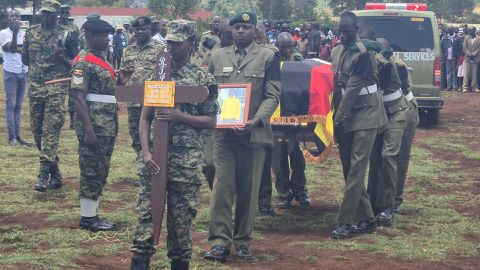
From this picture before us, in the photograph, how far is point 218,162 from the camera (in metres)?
8.48

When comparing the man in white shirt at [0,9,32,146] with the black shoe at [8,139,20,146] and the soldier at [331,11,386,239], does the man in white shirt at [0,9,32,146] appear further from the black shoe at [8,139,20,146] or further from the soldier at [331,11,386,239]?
the soldier at [331,11,386,239]

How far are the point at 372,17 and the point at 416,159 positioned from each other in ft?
13.1

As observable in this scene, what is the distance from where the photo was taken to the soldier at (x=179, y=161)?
6.68 meters

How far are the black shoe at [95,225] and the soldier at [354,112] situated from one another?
A: 7.18 ft

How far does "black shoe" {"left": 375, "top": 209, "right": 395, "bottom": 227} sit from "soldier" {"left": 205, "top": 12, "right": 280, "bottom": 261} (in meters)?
2.12

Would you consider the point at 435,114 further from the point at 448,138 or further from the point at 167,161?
the point at 167,161

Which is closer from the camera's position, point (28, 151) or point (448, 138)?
point (28, 151)

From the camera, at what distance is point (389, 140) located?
408 inches

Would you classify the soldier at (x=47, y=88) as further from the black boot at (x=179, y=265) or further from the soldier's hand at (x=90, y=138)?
the black boot at (x=179, y=265)

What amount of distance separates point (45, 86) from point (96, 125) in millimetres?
2608

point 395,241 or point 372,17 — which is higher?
point 372,17

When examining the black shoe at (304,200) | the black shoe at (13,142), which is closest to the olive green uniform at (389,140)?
the black shoe at (304,200)

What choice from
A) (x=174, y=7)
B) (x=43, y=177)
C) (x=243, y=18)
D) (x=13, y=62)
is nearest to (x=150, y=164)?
(x=243, y=18)

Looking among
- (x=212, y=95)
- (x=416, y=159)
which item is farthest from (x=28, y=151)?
(x=212, y=95)
